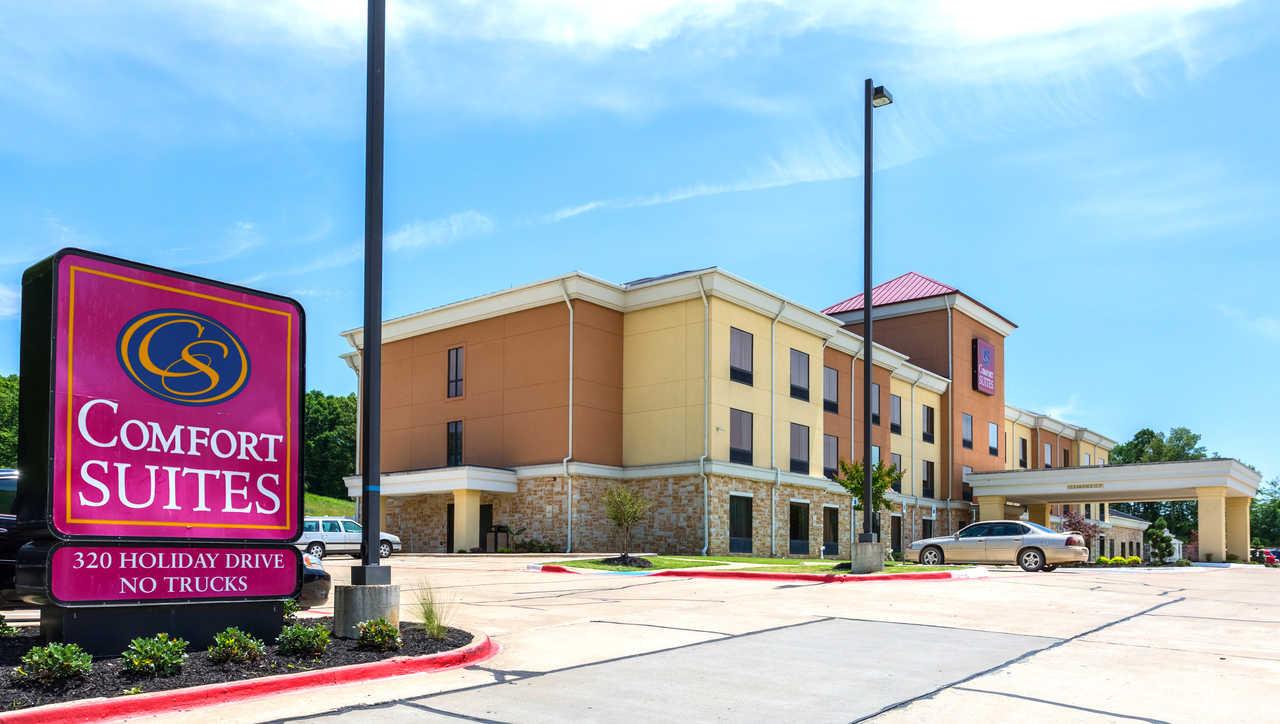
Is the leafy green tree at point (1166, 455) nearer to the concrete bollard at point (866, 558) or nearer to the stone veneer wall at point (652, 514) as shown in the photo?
the stone veneer wall at point (652, 514)

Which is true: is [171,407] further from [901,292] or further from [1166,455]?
[1166,455]

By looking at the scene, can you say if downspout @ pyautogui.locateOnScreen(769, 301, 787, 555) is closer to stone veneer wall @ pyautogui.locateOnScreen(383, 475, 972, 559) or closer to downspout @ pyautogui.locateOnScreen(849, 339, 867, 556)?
stone veneer wall @ pyautogui.locateOnScreen(383, 475, 972, 559)

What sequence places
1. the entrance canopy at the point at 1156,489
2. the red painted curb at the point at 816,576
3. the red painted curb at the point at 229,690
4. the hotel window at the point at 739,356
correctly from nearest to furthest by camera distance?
the red painted curb at the point at 229,690, the red painted curb at the point at 816,576, the hotel window at the point at 739,356, the entrance canopy at the point at 1156,489

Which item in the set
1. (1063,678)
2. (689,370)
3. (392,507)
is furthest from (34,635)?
(392,507)

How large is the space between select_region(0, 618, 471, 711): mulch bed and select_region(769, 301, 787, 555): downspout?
32.1 metres

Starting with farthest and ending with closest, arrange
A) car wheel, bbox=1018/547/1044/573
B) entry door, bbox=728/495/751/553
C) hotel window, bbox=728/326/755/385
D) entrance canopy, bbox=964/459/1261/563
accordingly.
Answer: entrance canopy, bbox=964/459/1261/563 → hotel window, bbox=728/326/755/385 → entry door, bbox=728/495/751/553 → car wheel, bbox=1018/547/1044/573

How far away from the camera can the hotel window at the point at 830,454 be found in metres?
49.1

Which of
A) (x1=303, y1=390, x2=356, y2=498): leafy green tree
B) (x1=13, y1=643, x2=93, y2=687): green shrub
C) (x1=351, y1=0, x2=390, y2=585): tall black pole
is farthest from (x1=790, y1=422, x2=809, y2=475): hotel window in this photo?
(x1=303, y1=390, x2=356, y2=498): leafy green tree

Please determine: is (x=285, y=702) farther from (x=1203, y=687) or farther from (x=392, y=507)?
(x=392, y=507)

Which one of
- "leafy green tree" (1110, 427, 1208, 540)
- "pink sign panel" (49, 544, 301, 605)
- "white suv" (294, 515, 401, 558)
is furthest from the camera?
"leafy green tree" (1110, 427, 1208, 540)

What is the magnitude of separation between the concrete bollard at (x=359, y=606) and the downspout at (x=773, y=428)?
32.8 meters

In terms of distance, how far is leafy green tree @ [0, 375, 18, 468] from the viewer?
262ft

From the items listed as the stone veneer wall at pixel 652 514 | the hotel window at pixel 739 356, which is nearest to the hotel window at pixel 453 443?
the stone veneer wall at pixel 652 514

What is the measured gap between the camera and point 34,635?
10.1 meters
